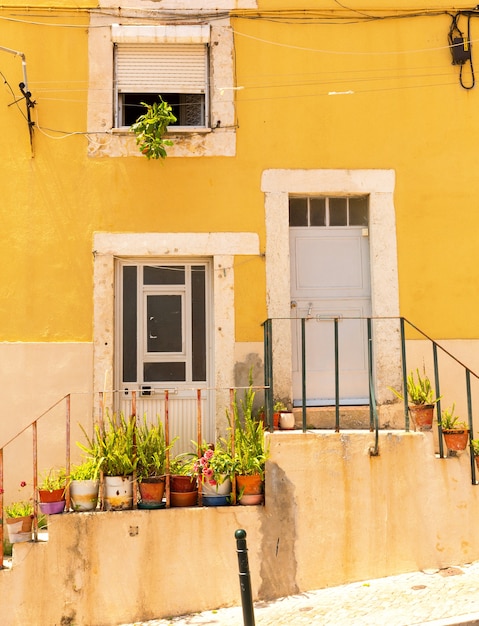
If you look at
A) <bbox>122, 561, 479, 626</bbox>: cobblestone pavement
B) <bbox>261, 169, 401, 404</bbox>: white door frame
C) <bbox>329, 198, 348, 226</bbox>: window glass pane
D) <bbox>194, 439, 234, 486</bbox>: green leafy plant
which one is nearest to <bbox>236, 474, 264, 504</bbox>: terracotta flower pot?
<bbox>194, 439, 234, 486</bbox>: green leafy plant

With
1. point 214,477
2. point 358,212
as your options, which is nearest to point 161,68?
point 358,212

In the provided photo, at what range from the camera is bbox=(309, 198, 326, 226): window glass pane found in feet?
23.1

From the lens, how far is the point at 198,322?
22.5 feet

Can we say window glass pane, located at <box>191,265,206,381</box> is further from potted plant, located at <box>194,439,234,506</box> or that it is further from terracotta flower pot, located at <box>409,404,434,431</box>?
terracotta flower pot, located at <box>409,404,434,431</box>

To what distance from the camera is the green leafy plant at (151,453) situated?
5.59 meters

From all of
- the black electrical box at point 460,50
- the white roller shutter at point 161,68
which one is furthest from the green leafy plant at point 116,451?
the black electrical box at point 460,50

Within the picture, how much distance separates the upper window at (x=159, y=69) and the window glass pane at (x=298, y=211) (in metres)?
1.17

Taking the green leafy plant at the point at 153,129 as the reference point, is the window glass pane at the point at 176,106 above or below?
above

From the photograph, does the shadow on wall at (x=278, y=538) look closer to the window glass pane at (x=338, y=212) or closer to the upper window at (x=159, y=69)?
the window glass pane at (x=338, y=212)

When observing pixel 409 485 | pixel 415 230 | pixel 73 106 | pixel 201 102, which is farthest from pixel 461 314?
pixel 73 106

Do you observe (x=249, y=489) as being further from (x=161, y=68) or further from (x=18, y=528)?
(x=161, y=68)

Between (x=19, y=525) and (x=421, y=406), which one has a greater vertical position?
(x=421, y=406)

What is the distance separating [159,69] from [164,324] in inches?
101

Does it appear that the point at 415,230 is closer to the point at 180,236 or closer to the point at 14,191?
the point at 180,236
